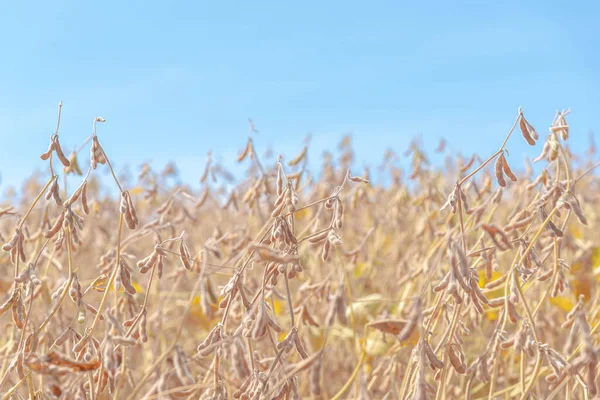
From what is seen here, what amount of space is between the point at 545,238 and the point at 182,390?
137 centimetres

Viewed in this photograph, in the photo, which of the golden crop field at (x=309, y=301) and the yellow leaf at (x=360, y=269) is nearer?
the golden crop field at (x=309, y=301)

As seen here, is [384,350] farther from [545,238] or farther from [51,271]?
[51,271]

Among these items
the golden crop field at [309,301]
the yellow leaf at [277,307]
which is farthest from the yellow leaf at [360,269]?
the yellow leaf at [277,307]

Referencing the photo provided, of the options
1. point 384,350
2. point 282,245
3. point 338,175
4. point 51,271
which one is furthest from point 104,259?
point 338,175

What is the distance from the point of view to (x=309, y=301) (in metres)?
2.28

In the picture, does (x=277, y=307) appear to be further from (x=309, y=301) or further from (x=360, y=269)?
(x=360, y=269)

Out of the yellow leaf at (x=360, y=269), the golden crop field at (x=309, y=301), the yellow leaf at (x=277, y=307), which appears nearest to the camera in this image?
the golden crop field at (x=309, y=301)

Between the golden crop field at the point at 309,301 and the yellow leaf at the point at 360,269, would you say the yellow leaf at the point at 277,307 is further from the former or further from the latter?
the yellow leaf at the point at 360,269

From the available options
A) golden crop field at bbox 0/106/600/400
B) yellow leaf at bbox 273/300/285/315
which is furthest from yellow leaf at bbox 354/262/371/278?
yellow leaf at bbox 273/300/285/315

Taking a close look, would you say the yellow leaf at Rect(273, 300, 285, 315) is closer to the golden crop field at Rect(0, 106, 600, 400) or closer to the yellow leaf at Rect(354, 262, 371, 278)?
the golden crop field at Rect(0, 106, 600, 400)

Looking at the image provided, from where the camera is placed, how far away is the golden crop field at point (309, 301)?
111cm

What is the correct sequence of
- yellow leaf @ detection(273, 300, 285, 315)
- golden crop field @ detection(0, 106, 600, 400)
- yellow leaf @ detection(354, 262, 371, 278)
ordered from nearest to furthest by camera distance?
golden crop field @ detection(0, 106, 600, 400), yellow leaf @ detection(273, 300, 285, 315), yellow leaf @ detection(354, 262, 371, 278)

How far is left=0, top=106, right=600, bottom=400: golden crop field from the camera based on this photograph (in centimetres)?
111

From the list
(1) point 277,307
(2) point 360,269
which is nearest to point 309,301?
(1) point 277,307
